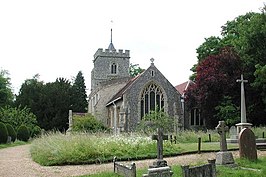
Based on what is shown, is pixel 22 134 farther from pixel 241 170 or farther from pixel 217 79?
pixel 241 170

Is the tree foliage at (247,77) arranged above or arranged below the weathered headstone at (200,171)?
above

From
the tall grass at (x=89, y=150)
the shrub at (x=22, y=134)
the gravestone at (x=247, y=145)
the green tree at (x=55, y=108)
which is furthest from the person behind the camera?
the green tree at (x=55, y=108)

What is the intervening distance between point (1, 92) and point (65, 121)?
1037 cm

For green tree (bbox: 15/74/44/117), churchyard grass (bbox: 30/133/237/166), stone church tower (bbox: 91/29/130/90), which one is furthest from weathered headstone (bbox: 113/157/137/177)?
stone church tower (bbox: 91/29/130/90)

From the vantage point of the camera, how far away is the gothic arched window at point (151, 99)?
35197 mm

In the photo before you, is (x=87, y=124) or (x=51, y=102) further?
(x=51, y=102)

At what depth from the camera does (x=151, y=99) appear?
117 ft

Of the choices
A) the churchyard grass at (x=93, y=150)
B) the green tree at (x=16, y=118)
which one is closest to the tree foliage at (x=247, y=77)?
the churchyard grass at (x=93, y=150)

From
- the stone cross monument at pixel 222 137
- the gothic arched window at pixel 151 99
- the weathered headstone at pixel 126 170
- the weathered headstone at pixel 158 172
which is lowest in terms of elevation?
the weathered headstone at pixel 126 170

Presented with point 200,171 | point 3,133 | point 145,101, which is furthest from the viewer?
point 145,101

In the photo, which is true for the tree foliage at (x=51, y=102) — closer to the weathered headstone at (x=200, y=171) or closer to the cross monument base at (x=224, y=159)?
the cross monument base at (x=224, y=159)

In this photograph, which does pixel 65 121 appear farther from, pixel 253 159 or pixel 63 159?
pixel 253 159

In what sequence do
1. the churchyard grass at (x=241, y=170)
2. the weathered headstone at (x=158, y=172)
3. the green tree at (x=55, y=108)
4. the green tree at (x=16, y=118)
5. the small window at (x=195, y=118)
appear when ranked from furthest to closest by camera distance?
the green tree at (x=55, y=108), the green tree at (x=16, y=118), the small window at (x=195, y=118), the churchyard grass at (x=241, y=170), the weathered headstone at (x=158, y=172)

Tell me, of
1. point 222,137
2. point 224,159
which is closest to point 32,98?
point 222,137
